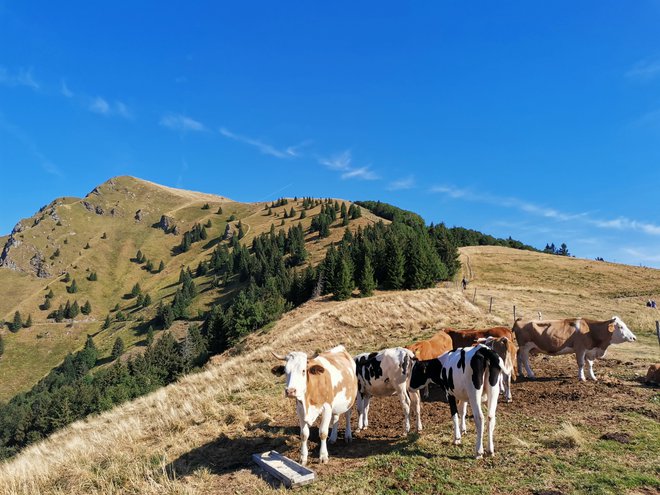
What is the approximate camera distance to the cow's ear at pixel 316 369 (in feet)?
28.9

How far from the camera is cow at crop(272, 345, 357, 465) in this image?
8398mm

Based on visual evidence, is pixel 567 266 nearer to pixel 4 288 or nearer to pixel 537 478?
pixel 537 478

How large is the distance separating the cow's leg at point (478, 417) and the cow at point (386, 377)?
1.89 meters

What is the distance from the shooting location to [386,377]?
10.5 m

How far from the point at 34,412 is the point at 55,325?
292 feet

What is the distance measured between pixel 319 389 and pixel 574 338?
11439mm

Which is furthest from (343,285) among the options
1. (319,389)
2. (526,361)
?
(319,389)

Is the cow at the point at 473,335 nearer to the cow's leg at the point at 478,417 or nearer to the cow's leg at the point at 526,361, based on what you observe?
the cow's leg at the point at 526,361

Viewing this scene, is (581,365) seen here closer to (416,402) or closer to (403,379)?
(416,402)

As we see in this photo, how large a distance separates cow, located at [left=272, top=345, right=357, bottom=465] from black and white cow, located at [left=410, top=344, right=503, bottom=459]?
2.42 meters

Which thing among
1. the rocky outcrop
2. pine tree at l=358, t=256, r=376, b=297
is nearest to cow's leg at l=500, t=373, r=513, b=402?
pine tree at l=358, t=256, r=376, b=297

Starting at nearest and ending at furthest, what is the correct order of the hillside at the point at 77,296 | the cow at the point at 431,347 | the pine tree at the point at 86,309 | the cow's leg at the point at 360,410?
the cow's leg at the point at 360,410
the cow at the point at 431,347
the hillside at the point at 77,296
the pine tree at the point at 86,309

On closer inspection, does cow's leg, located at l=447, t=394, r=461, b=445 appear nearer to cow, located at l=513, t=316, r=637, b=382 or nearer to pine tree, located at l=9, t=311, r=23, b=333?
cow, located at l=513, t=316, r=637, b=382

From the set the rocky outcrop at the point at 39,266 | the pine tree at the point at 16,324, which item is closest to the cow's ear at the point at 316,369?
the pine tree at the point at 16,324
